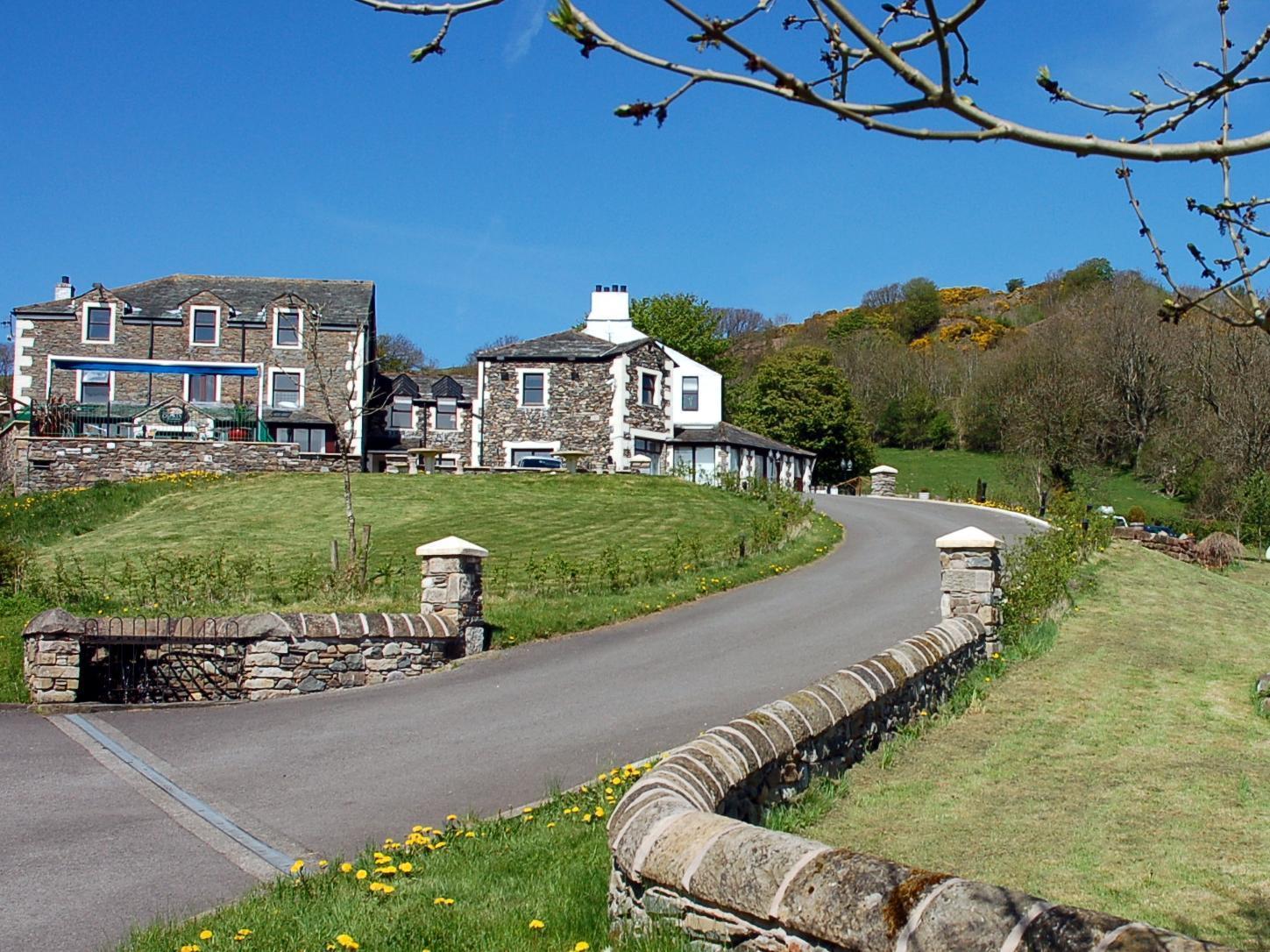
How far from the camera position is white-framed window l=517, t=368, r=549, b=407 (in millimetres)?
43594

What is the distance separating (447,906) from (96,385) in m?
43.1

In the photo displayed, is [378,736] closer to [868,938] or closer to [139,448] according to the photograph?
[868,938]

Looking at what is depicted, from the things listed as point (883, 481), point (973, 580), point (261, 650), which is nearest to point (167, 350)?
point (883, 481)

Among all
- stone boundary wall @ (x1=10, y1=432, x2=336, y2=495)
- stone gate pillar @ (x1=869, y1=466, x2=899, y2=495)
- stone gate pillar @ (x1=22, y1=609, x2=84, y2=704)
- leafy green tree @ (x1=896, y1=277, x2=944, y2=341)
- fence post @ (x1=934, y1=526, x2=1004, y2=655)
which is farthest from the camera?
leafy green tree @ (x1=896, y1=277, x2=944, y2=341)

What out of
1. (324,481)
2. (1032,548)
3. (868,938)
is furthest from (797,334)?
(868,938)

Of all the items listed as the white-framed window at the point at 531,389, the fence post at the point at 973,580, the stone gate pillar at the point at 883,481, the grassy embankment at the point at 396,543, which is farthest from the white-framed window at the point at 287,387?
the fence post at the point at 973,580

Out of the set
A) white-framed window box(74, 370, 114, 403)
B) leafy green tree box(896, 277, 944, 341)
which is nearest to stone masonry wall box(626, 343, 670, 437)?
white-framed window box(74, 370, 114, 403)

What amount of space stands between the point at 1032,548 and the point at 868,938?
14787 mm

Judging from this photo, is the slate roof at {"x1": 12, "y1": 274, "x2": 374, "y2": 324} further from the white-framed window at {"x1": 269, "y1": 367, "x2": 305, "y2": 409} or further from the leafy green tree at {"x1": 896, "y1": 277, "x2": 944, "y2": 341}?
the leafy green tree at {"x1": 896, "y1": 277, "x2": 944, "y2": 341}

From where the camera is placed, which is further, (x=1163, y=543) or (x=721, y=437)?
(x=721, y=437)

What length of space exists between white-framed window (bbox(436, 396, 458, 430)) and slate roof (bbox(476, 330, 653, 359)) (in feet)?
16.0

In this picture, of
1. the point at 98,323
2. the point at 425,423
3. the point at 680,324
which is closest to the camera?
the point at 98,323

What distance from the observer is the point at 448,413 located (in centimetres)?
4828

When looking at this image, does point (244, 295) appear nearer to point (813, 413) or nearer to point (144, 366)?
point (144, 366)
